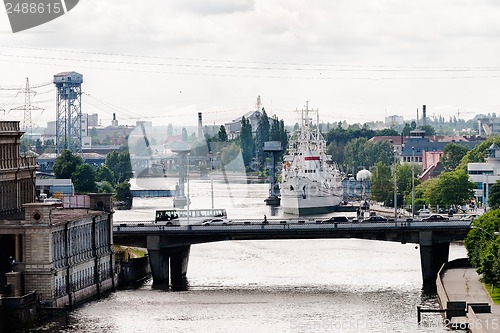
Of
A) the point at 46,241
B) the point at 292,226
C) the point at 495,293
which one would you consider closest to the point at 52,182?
the point at 292,226

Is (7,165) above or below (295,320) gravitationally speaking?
above

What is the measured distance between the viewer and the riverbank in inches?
3073

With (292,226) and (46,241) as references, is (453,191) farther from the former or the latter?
(46,241)

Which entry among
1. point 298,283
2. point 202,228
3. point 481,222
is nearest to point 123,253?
point 202,228

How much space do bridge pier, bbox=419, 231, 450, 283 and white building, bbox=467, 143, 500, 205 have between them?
6824 cm

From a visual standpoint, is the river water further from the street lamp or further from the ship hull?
the ship hull

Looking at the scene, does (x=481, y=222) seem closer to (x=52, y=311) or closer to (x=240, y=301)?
(x=240, y=301)

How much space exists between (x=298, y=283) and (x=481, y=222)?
38.3 feet

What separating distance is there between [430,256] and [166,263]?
1649cm

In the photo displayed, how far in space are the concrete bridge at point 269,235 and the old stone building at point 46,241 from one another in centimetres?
292

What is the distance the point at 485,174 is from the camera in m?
184

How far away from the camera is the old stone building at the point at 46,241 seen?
301 feet

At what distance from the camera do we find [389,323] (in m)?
85.3

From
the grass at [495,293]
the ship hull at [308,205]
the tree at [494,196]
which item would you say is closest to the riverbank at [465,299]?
the grass at [495,293]
